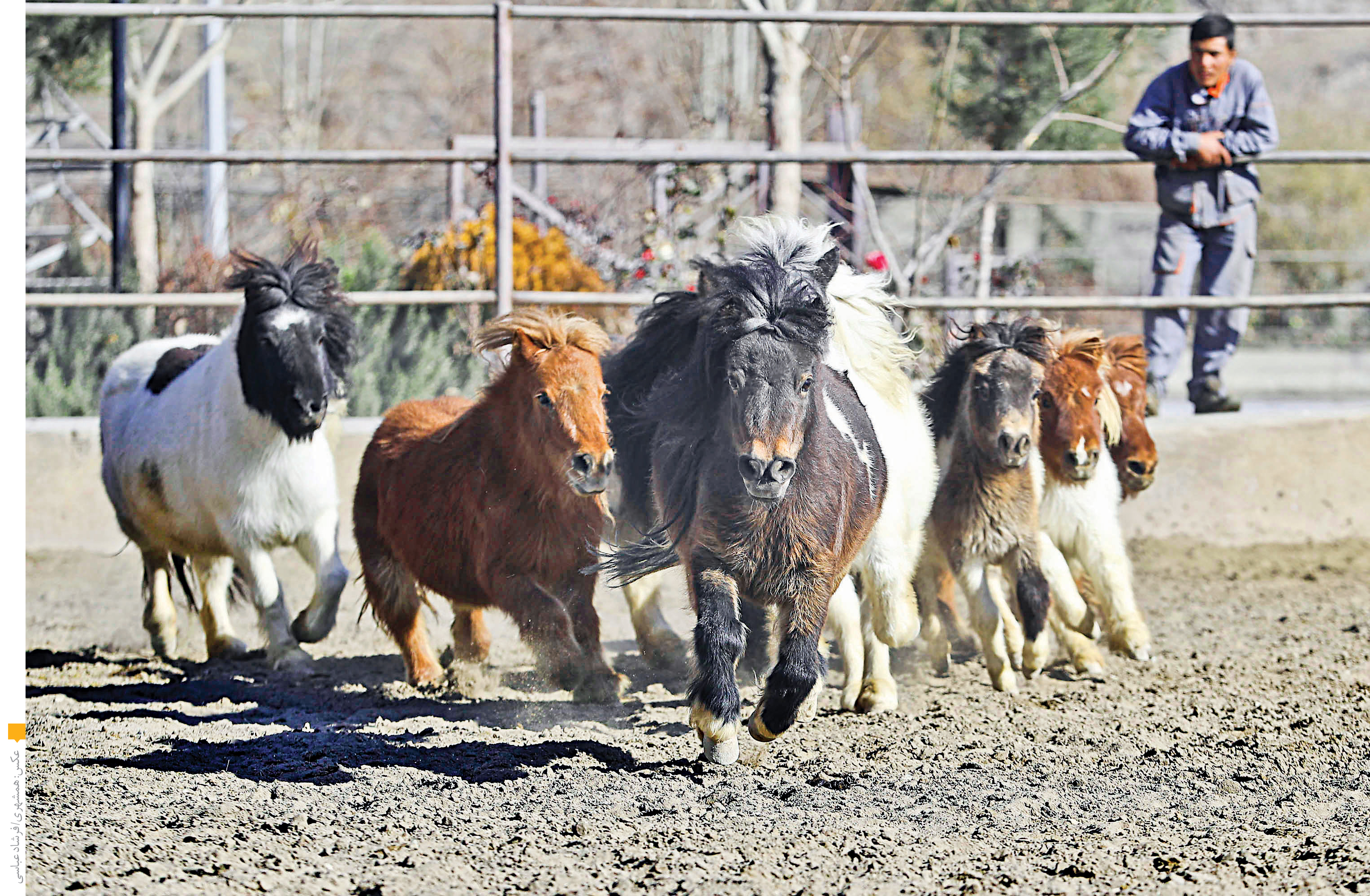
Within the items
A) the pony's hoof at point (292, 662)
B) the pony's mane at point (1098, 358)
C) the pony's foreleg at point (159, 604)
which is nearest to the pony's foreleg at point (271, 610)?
the pony's hoof at point (292, 662)

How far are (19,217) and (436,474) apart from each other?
2.02 m

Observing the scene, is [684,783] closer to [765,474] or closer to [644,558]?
[644,558]

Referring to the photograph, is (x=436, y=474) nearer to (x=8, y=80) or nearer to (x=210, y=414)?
(x=210, y=414)

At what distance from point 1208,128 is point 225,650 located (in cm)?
498

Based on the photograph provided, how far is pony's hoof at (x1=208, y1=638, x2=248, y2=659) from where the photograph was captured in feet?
18.0

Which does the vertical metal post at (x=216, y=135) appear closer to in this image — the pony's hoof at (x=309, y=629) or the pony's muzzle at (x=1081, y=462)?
the pony's hoof at (x=309, y=629)

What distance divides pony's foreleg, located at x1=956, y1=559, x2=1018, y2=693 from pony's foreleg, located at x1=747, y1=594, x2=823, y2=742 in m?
1.16

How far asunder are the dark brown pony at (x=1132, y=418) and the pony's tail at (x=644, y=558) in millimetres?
2305

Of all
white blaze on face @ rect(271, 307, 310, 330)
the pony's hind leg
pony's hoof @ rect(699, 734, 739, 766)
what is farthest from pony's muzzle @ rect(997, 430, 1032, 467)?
white blaze on face @ rect(271, 307, 310, 330)

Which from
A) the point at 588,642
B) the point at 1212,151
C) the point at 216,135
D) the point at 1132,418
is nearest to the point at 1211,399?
the point at 1212,151

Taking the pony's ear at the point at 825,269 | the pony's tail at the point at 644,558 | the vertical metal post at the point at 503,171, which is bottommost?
the pony's tail at the point at 644,558

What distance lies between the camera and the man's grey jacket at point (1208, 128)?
21.7 ft

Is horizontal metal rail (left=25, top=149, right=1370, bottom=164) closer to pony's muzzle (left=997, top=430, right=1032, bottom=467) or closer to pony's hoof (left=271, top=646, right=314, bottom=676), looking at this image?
pony's muzzle (left=997, top=430, right=1032, bottom=467)

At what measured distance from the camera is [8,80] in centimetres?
271
